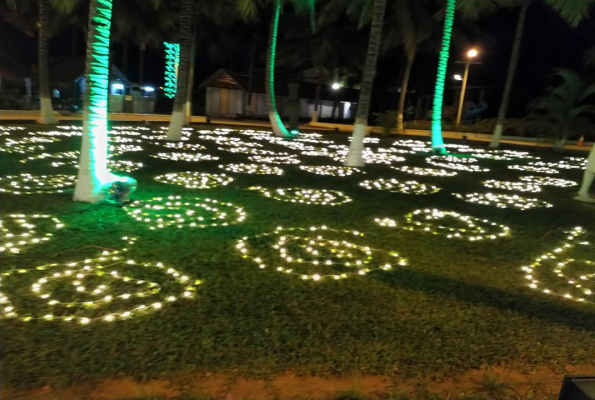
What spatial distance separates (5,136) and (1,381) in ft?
51.0

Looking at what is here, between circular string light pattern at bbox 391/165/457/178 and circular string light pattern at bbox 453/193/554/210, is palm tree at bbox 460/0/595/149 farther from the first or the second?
circular string light pattern at bbox 453/193/554/210

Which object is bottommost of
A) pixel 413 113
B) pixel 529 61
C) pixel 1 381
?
pixel 1 381

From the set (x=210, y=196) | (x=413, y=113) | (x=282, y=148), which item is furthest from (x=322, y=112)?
(x=210, y=196)

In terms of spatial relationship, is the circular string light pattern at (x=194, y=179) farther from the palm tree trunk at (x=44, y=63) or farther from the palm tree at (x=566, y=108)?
the palm tree at (x=566, y=108)

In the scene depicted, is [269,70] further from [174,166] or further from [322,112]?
[322,112]

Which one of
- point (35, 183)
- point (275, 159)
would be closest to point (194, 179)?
point (35, 183)

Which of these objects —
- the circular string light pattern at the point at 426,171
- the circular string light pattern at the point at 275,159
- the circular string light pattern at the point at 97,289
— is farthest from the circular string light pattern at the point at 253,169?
the circular string light pattern at the point at 97,289

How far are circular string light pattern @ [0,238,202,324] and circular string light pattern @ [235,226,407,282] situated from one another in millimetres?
1162

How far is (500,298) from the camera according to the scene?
5.11 m

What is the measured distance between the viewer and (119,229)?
6590mm

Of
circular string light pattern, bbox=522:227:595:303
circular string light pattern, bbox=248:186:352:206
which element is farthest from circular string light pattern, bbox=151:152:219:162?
circular string light pattern, bbox=522:227:595:303

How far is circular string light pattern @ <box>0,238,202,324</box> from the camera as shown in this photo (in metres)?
4.19

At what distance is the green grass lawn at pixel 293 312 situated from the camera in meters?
3.57

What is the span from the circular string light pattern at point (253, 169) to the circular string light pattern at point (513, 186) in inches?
220
